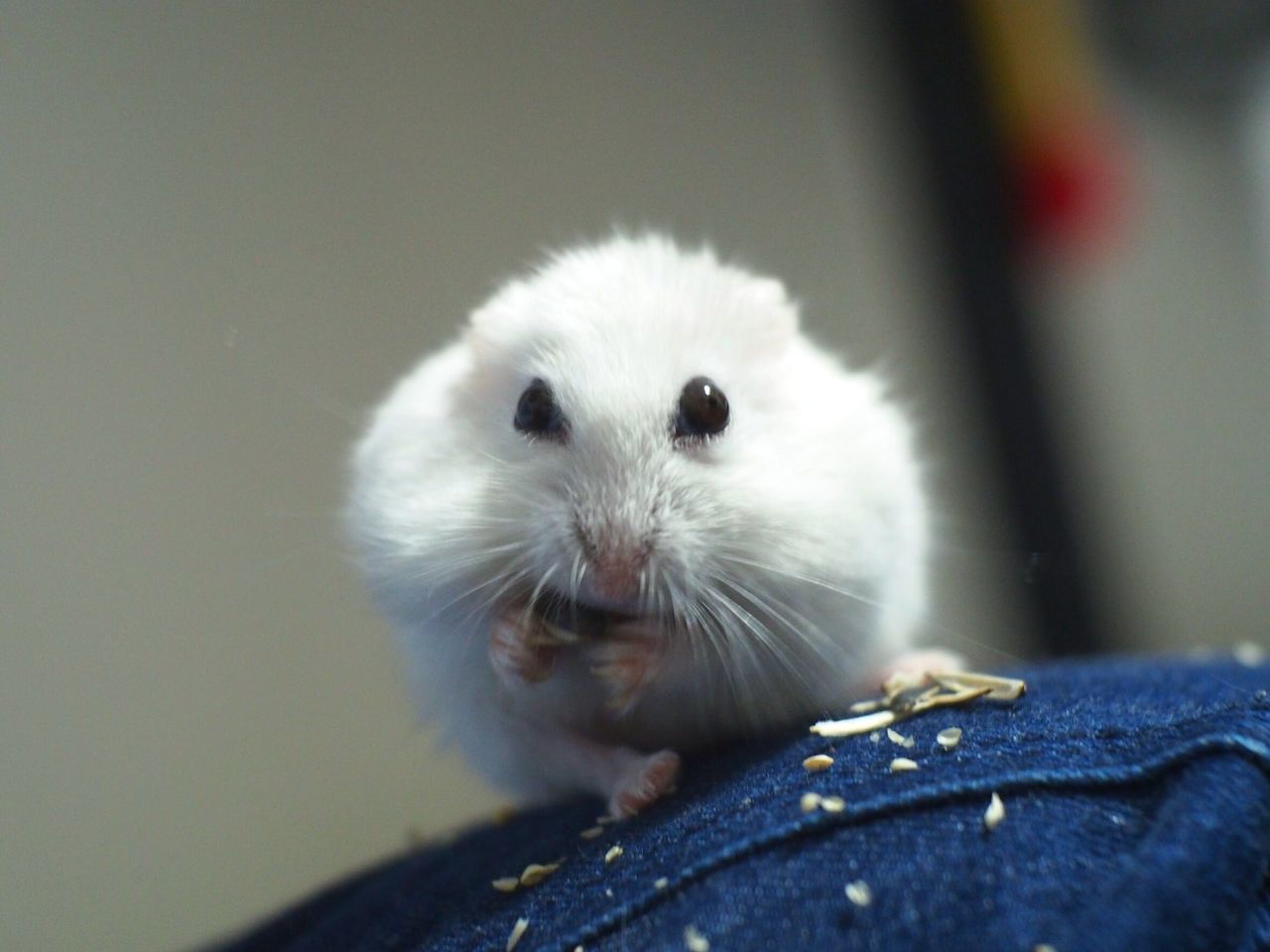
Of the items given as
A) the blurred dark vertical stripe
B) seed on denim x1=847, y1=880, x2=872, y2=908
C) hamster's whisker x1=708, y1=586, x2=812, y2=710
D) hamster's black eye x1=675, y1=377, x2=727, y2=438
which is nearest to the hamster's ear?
hamster's black eye x1=675, y1=377, x2=727, y2=438

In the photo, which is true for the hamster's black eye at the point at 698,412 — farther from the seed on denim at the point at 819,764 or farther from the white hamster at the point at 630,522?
the seed on denim at the point at 819,764

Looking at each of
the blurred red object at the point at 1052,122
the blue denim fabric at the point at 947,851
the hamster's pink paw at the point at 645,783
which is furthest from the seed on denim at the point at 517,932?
the blurred red object at the point at 1052,122

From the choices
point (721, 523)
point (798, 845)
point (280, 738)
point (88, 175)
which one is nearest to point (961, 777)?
point (798, 845)

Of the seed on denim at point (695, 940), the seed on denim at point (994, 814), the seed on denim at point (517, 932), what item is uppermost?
the seed on denim at point (994, 814)

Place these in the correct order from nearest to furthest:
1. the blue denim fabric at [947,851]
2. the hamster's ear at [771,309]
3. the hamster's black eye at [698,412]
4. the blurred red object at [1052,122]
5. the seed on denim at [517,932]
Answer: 1. the blue denim fabric at [947,851]
2. the seed on denim at [517,932]
3. the hamster's black eye at [698,412]
4. the hamster's ear at [771,309]
5. the blurred red object at [1052,122]

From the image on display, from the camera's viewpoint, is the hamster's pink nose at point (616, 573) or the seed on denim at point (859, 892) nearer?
the seed on denim at point (859, 892)

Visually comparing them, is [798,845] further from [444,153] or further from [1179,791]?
[444,153]

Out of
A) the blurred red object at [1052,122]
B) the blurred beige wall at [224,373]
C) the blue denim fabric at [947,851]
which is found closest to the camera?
the blue denim fabric at [947,851]

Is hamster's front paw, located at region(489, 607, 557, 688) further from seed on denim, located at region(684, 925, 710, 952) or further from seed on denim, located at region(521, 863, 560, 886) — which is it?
seed on denim, located at region(684, 925, 710, 952)
